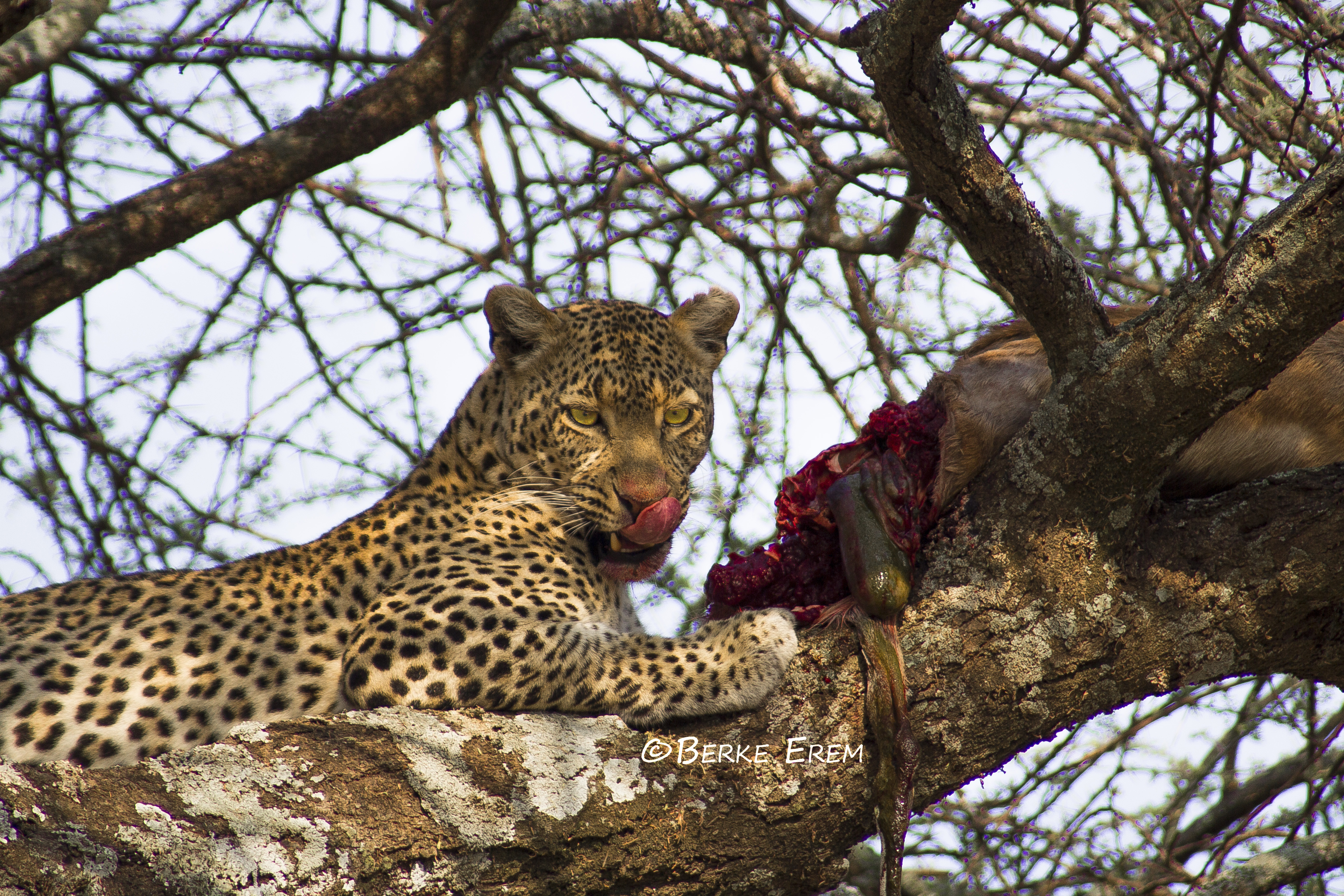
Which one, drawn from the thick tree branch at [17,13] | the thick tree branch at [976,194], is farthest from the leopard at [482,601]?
the thick tree branch at [17,13]

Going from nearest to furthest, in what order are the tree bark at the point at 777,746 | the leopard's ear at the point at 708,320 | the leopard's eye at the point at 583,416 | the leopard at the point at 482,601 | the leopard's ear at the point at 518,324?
the tree bark at the point at 777,746, the leopard at the point at 482,601, the leopard's eye at the point at 583,416, the leopard's ear at the point at 518,324, the leopard's ear at the point at 708,320

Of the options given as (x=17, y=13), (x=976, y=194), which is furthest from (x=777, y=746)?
(x=17, y=13)

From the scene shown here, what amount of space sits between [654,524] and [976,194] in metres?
1.81

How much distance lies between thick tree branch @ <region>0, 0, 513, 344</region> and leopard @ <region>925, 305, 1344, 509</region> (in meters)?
2.69

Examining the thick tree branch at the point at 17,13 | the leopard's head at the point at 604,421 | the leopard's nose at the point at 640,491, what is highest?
the thick tree branch at the point at 17,13

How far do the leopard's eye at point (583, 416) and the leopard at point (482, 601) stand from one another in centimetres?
1

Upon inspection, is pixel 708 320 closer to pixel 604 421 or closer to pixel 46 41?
pixel 604 421

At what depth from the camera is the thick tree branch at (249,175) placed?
459cm

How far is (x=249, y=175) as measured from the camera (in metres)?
4.87

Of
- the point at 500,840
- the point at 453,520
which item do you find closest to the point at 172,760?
the point at 500,840

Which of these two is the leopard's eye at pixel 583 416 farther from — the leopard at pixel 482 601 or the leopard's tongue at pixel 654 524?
the leopard's tongue at pixel 654 524

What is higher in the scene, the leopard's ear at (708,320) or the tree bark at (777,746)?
the leopard's ear at (708,320)

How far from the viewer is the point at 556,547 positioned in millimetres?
4391

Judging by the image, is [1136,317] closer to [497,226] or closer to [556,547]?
[556,547]
